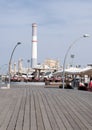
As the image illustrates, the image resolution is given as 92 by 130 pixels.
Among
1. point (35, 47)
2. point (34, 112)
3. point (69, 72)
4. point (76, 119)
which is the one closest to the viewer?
point (76, 119)

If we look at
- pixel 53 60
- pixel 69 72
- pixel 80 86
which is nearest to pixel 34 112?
pixel 80 86

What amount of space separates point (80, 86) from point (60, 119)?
2608 cm

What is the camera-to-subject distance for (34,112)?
1479cm

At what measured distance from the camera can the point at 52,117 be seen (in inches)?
523

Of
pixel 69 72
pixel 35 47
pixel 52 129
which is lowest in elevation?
pixel 52 129

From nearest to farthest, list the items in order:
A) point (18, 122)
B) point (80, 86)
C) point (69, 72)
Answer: point (18, 122) → point (80, 86) → point (69, 72)

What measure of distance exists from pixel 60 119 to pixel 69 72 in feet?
123

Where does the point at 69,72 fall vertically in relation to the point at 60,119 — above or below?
above

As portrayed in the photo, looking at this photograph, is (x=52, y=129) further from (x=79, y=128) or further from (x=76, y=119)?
(x=76, y=119)

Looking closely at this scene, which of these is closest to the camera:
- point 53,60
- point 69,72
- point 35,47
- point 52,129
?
point 52,129

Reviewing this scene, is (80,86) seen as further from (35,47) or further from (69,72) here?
(35,47)

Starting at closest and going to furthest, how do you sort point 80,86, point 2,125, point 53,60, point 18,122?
point 2,125
point 18,122
point 80,86
point 53,60

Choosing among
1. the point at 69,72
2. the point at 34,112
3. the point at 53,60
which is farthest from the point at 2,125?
the point at 53,60

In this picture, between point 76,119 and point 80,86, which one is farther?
point 80,86
